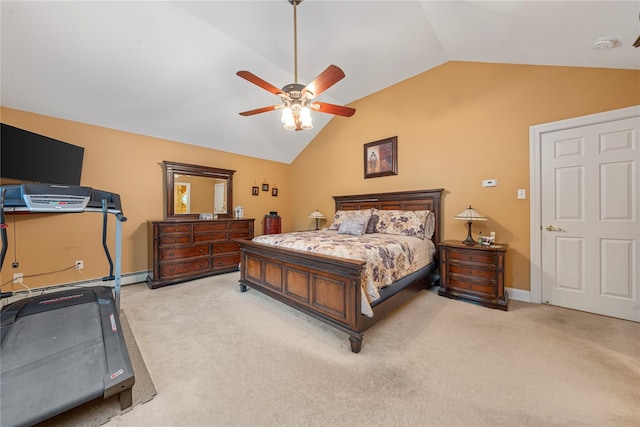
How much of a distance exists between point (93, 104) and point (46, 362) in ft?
11.2

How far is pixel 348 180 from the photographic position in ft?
16.3

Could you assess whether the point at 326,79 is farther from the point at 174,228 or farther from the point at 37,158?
the point at 37,158

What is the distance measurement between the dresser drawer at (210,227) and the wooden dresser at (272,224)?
1.19m

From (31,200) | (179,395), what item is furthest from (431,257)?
(31,200)

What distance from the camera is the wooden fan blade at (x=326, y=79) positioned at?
6.56ft

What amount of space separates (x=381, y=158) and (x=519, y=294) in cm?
289

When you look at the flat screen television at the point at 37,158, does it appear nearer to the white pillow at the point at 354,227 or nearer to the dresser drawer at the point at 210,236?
the dresser drawer at the point at 210,236

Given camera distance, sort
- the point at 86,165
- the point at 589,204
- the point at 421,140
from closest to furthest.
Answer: the point at 589,204, the point at 86,165, the point at 421,140

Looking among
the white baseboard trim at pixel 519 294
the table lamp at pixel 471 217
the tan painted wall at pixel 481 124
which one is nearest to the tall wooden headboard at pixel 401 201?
the tan painted wall at pixel 481 124

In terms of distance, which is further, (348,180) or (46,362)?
(348,180)

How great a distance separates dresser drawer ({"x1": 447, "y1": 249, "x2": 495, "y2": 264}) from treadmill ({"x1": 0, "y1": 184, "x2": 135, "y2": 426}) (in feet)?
11.2

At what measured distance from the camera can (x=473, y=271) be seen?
2971 mm

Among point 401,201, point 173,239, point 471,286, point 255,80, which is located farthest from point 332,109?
point 173,239

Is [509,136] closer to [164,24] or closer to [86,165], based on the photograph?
[164,24]
